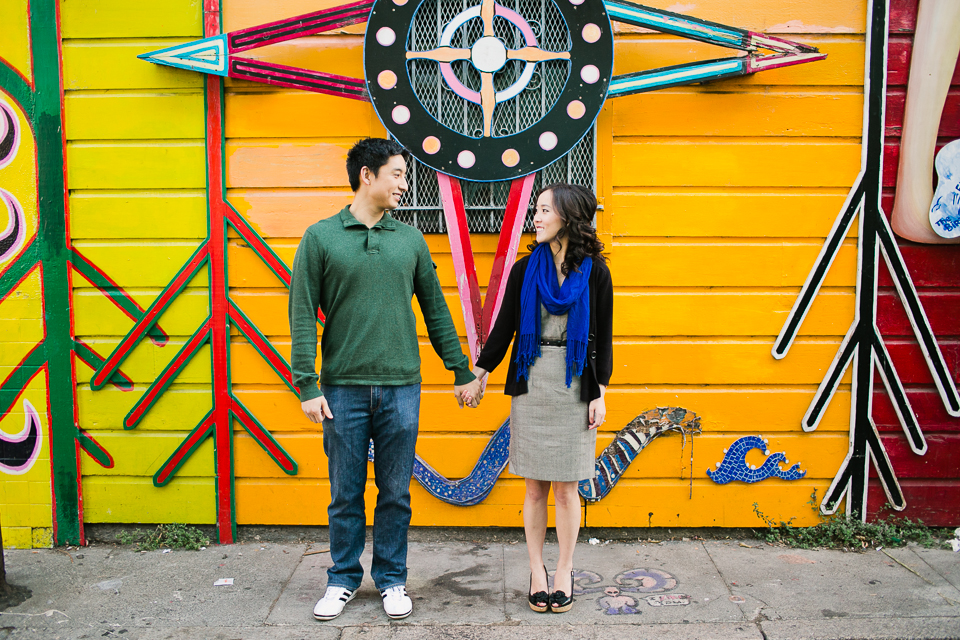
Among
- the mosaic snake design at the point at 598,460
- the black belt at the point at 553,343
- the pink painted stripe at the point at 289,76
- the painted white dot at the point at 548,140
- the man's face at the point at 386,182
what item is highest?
the pink painted stripe at the point at 289,76

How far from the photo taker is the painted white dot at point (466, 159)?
12.6ft

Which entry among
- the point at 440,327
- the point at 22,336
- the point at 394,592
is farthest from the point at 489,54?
the point at 22,336

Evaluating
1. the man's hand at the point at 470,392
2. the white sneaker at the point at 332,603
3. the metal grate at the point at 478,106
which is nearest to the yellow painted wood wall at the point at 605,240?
the metal grate at the point at 478,106

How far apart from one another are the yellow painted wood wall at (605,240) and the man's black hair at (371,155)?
2.98 feet

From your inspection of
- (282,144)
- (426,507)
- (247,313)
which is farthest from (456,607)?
(282,144)

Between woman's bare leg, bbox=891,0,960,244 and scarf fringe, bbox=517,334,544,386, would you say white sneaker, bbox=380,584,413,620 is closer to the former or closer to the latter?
scarf fringe, bbox=517,334,544,386

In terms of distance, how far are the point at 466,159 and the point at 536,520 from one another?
6.52ft

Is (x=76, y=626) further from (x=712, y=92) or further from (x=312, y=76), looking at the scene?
(x=712, y=92)

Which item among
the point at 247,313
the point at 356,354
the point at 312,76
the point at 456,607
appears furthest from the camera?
the point at 247,313

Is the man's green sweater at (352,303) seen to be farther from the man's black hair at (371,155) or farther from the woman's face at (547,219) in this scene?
the woman's face at (547,219)

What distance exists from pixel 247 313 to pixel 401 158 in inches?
60.9

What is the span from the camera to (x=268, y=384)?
13.2 feet

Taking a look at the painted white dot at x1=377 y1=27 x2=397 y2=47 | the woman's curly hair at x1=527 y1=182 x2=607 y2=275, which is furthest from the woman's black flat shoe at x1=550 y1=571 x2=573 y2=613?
the painted white dot at x1=377 y1=27 x2=397 y2=47

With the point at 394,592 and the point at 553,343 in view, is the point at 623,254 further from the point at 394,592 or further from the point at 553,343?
the point at 394,592
